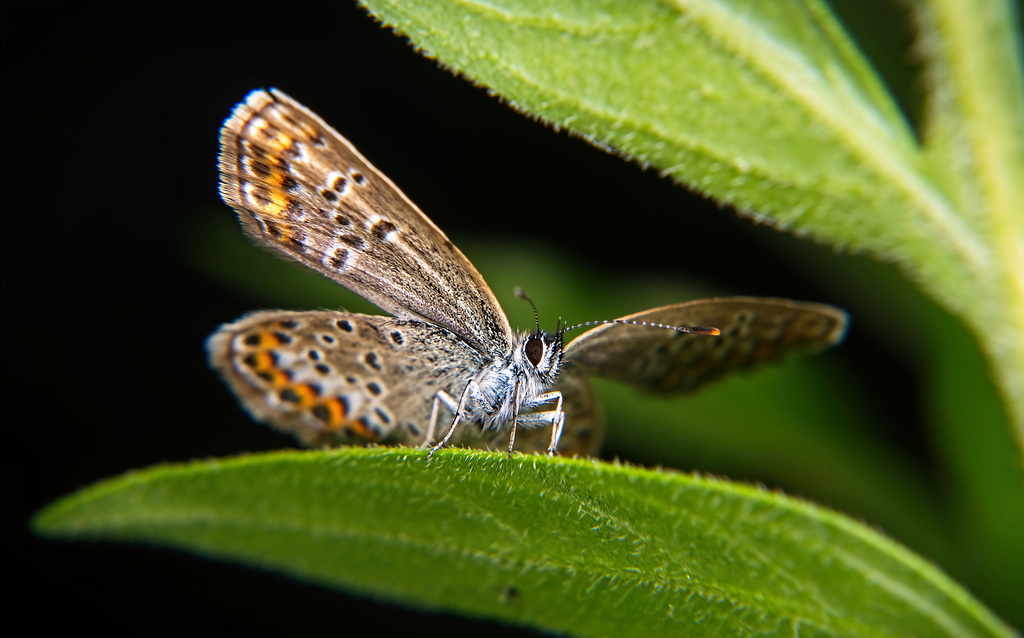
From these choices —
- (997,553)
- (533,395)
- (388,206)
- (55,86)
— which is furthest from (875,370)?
(55,86)

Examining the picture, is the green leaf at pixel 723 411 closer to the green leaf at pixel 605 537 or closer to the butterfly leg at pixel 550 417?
the butterfly leg at pixel 550 417

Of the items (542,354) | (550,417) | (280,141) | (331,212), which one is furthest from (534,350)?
(280,141)

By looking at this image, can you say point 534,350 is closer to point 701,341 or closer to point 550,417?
point 550,417

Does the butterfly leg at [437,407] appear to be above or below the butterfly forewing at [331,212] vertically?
below

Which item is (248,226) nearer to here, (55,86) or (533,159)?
(533,159)

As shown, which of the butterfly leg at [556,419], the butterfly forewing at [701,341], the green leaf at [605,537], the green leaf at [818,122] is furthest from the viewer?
the butterfly leg at [556,419]

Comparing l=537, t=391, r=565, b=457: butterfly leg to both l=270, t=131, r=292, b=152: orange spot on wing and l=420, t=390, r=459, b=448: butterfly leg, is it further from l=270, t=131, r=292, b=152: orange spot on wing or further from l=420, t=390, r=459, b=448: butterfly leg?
l=270, t=131, r=292, b=152: orange spot on wing

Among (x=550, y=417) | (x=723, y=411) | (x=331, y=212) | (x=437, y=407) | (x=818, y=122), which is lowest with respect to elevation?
(x=437, y=407)

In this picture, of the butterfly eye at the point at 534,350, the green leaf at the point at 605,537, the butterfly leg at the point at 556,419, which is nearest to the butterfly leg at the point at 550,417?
the butterfly leg at the point at 556,419
